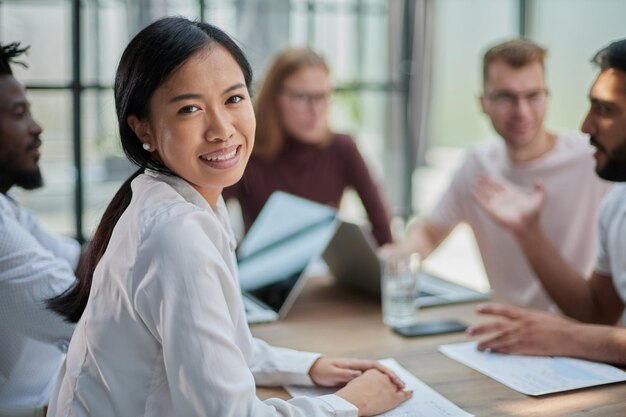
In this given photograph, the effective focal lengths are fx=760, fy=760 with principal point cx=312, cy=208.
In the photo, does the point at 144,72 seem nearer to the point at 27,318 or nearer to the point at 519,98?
the point at 27,318

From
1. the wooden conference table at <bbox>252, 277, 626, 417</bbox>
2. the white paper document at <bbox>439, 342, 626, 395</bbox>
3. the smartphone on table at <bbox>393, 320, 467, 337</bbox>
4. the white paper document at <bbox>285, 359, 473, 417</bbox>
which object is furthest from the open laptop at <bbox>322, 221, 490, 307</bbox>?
the white paper document at <bbox>285, 359, 473, 417</bbox>

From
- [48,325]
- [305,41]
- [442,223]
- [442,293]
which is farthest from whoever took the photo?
[305,41]

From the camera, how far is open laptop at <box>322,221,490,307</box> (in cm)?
208

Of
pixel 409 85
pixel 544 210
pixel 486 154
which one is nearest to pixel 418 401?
pixel 544 210

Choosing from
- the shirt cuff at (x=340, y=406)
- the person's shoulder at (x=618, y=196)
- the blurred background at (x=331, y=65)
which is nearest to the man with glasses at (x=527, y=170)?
the person's shoulder at (x=618, y=196)

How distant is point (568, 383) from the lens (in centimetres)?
145

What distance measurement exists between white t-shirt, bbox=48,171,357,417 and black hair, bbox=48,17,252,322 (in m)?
0.07

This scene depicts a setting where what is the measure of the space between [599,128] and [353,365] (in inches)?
33.4

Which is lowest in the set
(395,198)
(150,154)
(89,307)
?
(395,198)

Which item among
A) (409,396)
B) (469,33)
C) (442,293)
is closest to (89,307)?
(409,396)

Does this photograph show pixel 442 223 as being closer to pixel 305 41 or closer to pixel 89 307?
pixel 89 307

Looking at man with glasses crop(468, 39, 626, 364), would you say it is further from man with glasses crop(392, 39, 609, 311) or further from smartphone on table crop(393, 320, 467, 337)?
man with glasses crop(392, 39, 609, 311)

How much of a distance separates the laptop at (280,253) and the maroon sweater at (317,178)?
89 cm

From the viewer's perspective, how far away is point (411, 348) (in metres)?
1.70
